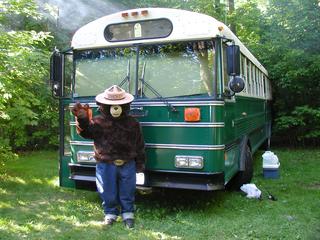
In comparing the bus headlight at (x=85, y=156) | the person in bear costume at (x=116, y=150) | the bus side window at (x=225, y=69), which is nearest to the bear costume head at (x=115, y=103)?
A: the person in bear costume at (x=116, y=150)

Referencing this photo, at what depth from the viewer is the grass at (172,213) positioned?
17.2 feet

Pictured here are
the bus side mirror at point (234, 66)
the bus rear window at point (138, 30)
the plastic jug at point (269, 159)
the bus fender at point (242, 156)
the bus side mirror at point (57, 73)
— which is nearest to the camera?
the bus side mirror at point (234, 66)

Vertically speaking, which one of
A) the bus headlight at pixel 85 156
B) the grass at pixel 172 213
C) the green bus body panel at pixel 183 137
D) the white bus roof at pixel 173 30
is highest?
the white bus roof at pixel 173 30

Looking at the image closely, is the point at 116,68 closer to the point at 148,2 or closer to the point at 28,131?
the point at 28,131

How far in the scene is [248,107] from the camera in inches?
339

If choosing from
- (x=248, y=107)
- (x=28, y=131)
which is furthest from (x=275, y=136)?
(x=28, y=131)

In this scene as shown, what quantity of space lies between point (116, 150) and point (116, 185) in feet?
1.48

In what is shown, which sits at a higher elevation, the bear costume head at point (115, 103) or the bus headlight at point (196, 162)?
the bear costume head at point (115, 103)

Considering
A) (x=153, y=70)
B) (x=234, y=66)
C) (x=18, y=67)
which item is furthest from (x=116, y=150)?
(x=18, y=67)

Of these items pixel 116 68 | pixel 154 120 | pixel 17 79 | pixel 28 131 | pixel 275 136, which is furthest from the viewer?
pixel 275 136

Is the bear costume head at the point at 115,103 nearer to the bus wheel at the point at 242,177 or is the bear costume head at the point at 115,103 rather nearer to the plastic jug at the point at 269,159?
the bus wheel at the point at 242,177

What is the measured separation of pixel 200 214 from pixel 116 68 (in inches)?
90.7

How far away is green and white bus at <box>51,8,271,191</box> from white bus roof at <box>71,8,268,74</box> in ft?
0.04

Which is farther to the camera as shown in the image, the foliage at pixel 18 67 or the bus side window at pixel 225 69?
the foliage at pixel 18 67
